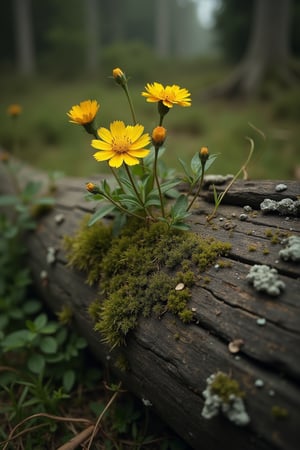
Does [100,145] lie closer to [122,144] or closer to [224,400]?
[122,144]

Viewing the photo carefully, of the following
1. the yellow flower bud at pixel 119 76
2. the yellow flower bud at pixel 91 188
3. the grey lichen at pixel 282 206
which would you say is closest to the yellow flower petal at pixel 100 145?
the yellow flower bud at pixel 91 188

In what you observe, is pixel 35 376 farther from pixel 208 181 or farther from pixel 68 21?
pixel 68 21

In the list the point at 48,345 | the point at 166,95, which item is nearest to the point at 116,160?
the point at 166,95

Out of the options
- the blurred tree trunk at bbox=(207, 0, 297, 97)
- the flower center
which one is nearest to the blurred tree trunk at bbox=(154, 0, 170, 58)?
the blurred tree trunk at bbox=(207, 0, 297, 97)

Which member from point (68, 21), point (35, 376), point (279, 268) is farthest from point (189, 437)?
point (68, 21)

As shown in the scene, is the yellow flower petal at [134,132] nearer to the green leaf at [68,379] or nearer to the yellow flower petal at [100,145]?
the yellow flower petal at [100,145]

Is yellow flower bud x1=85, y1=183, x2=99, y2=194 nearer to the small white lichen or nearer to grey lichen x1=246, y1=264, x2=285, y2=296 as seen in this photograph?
grey lichen x1=246, y1=264, x2=285, y2=296
